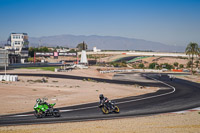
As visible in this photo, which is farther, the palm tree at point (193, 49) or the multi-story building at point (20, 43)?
the multi-story building at point (20, 43)

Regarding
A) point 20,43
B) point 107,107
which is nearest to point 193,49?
point 20,43

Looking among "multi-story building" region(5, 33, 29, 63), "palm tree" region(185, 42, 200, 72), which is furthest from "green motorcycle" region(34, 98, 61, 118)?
"multi-story building" region(5, 33, 29, 63)

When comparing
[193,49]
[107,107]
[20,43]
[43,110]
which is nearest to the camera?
[43,110]

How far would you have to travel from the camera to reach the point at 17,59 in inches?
4707

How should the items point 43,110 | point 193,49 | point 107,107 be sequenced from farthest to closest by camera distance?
1. point 193,49
2. point 107,107
3. point 43,110

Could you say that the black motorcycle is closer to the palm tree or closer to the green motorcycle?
the green motorcycle

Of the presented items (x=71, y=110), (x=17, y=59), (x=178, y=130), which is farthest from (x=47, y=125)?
(x=17, y=59)

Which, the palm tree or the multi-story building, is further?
the multi-story building

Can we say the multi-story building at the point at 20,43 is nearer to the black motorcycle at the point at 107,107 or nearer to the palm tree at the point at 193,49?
the palm tree at the point at 193,49

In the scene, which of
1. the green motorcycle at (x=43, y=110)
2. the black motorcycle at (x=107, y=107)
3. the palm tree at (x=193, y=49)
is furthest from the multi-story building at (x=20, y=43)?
the green motorcycle at (x=43, y=110)

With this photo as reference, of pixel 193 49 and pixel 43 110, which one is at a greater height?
pixel 193 49

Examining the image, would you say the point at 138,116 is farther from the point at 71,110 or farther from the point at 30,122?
the point at 30,122

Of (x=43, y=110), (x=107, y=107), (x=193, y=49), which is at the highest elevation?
(x=193, y=49)

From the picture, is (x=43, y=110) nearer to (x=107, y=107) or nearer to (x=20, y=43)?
(x=107, y=107)
